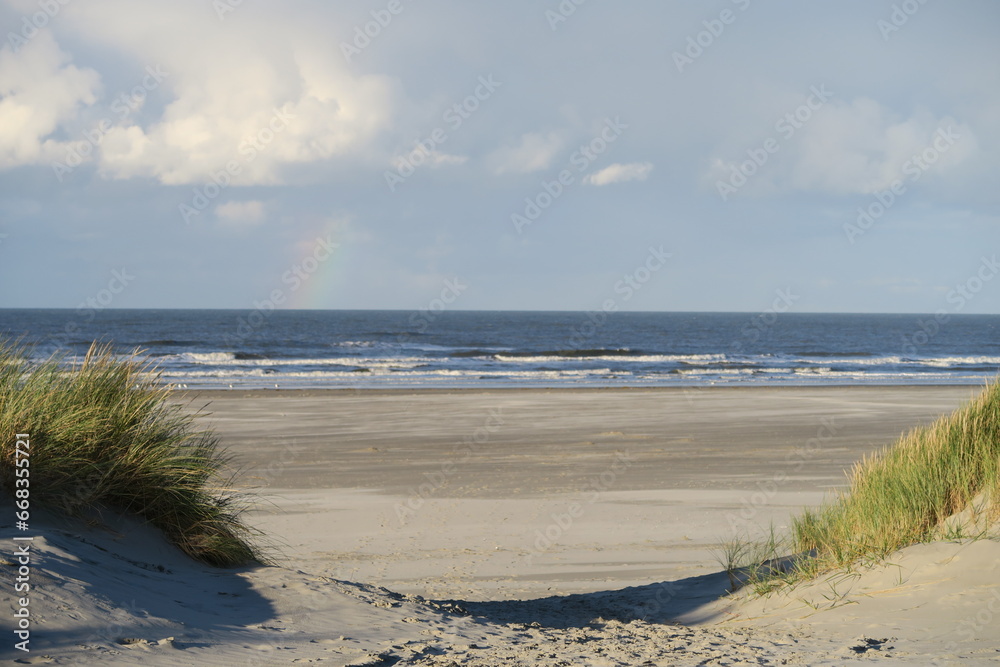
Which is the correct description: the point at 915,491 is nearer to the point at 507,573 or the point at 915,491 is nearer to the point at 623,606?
the point at 623,606

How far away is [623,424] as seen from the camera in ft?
57.8

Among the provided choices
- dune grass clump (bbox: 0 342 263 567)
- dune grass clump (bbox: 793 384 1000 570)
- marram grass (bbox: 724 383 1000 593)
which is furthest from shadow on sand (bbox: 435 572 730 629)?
dune grass clump (bbox: 0 342 263 567)

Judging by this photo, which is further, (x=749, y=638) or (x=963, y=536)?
(x=963, y=536)

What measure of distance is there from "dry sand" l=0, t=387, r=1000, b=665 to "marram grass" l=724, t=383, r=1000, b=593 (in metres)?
0.22

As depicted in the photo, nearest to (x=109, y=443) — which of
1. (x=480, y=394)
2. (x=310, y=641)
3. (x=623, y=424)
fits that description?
(x=310, y=641)

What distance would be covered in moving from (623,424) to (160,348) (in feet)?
128

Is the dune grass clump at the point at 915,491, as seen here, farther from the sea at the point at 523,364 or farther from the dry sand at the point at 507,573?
the sea at the point at 523,364

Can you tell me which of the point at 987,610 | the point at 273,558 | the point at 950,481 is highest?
the point at 950,481

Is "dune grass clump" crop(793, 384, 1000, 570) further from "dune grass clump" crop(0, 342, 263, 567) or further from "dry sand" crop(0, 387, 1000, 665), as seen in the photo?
"dune grass clump" crop(0, 342, 263, 567)

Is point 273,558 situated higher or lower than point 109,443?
lower

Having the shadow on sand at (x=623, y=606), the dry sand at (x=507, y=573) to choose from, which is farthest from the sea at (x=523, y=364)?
the shadow on sand at (x=623, y=606)

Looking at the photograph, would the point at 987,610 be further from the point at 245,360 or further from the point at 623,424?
the point at 245,360

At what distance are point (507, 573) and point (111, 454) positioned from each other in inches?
133

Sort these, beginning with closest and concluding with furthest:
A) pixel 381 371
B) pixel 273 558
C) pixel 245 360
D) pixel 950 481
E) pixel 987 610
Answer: pixel 987 610 → pixel 950 481 → pixel 273 558 → pixel 381 371 → pixel 245 360
